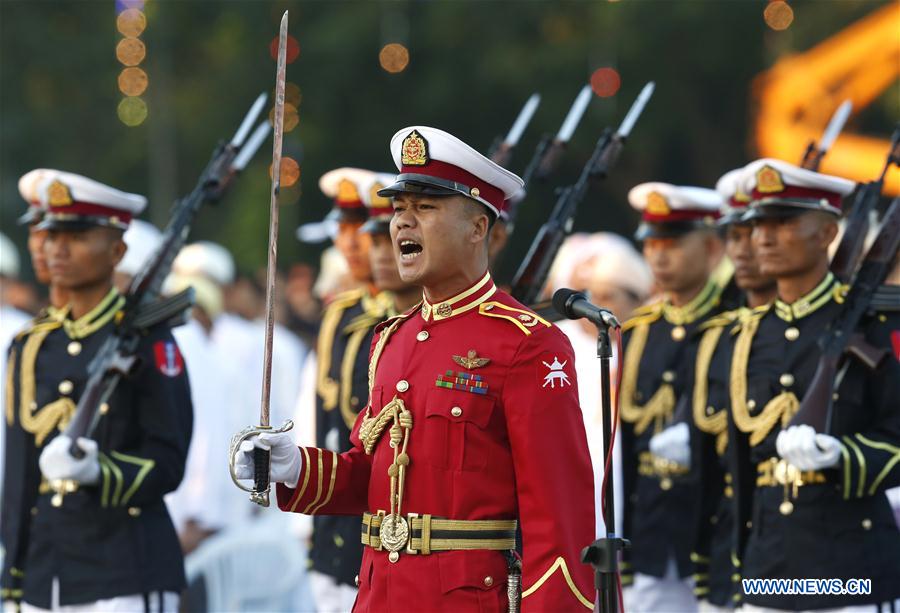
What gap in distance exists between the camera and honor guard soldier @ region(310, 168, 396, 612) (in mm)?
8195

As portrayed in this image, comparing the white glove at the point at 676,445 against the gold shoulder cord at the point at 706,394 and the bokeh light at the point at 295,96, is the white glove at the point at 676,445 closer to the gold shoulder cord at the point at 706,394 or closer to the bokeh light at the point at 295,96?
the gold shoulder cord at the point at 706,394

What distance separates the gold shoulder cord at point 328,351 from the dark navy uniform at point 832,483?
2.42 meters

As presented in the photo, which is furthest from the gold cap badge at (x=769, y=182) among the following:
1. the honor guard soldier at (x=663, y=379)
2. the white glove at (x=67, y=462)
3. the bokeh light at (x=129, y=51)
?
the bokeh light at (x=129, y=51)

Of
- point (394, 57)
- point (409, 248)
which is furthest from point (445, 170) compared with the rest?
point (394, 57)

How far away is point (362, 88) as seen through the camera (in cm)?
2734

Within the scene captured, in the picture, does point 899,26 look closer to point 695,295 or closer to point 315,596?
point 695,295

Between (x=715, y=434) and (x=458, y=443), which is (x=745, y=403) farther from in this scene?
(x=458, y=443)

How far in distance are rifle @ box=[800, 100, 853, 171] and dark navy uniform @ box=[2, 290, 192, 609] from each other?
3213 mm

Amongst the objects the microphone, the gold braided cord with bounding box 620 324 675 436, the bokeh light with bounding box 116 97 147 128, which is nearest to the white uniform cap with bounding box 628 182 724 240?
the gold braided cord with bounding box 620 324 675 436

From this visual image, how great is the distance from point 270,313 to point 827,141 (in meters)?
4.04

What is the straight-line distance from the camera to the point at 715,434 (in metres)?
7.63

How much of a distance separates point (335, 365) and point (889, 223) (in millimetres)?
2936

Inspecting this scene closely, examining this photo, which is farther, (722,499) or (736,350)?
(722,499)

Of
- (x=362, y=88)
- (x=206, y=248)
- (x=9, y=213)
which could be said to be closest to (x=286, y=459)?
(x=206, y=248)
